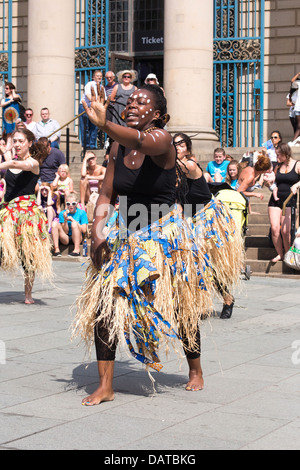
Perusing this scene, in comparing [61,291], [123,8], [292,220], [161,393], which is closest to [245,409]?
[161,393]

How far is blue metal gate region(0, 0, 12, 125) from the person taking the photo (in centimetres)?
2334

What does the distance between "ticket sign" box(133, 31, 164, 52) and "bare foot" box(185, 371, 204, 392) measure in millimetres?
17684

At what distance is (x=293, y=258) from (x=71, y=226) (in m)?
4.20

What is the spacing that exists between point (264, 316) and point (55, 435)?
15.9 ft

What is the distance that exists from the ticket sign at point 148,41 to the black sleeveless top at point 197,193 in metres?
15.2

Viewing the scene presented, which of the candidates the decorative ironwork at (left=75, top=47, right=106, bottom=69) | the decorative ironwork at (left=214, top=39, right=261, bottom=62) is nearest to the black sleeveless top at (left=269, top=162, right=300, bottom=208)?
the decorative ironwork at (left=214, top=39, right=261, bottom=62)

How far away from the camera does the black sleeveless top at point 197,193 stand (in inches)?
323

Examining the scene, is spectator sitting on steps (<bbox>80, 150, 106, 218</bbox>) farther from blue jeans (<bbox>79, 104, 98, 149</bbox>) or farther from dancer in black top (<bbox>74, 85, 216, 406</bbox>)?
dancer in black top (<bbox>74, 85, 216, 406</bbox>)

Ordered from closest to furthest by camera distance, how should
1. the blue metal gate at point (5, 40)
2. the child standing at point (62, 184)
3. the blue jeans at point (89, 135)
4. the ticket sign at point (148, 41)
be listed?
the child standing at point (62, 184) < the blue jeans at point (89, 135) < the ticket sign at point (148, 41) < the blue metal gate at point (5, 40)

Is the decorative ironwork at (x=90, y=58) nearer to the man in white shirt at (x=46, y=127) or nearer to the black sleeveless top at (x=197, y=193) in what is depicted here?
the man in white shirt at (x=46, y=127)

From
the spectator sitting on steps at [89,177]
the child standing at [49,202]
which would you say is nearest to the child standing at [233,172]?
the spectator sitting on steps at [89,177]

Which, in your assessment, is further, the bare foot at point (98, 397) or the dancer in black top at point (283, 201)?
the dancer in black top at point (283, 201)

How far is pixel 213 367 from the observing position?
680 cm
